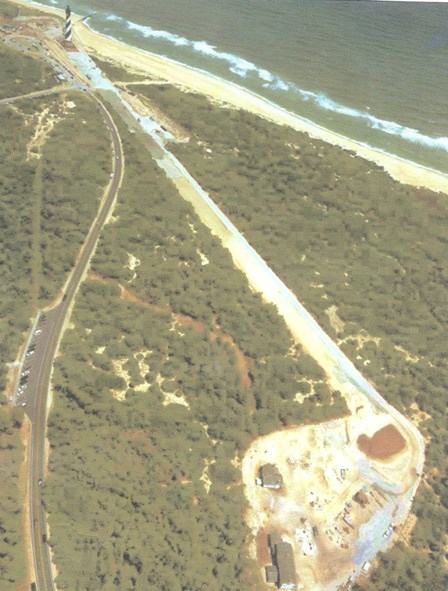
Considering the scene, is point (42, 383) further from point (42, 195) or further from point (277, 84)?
point (277, 84)

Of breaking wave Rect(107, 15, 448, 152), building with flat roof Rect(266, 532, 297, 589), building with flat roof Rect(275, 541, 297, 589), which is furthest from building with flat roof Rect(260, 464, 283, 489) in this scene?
breaking wave Rect(107, 15, 448, 152)

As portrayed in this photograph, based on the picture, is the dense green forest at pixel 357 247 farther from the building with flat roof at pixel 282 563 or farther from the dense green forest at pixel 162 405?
the building with flat roof at pixel 282 563

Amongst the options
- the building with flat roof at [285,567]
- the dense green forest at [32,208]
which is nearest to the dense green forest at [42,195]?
the dense green forest at [32,208]

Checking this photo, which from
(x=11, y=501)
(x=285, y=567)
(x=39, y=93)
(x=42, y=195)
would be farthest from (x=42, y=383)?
(x=39, y=93)

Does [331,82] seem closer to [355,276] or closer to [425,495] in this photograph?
[355,276]

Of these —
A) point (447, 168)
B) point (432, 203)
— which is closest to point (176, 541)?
point (432, 203)

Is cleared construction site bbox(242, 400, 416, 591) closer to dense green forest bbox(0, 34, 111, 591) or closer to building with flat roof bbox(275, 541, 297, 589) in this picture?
building with flat roof bbox(275, 541, 297, 589)
